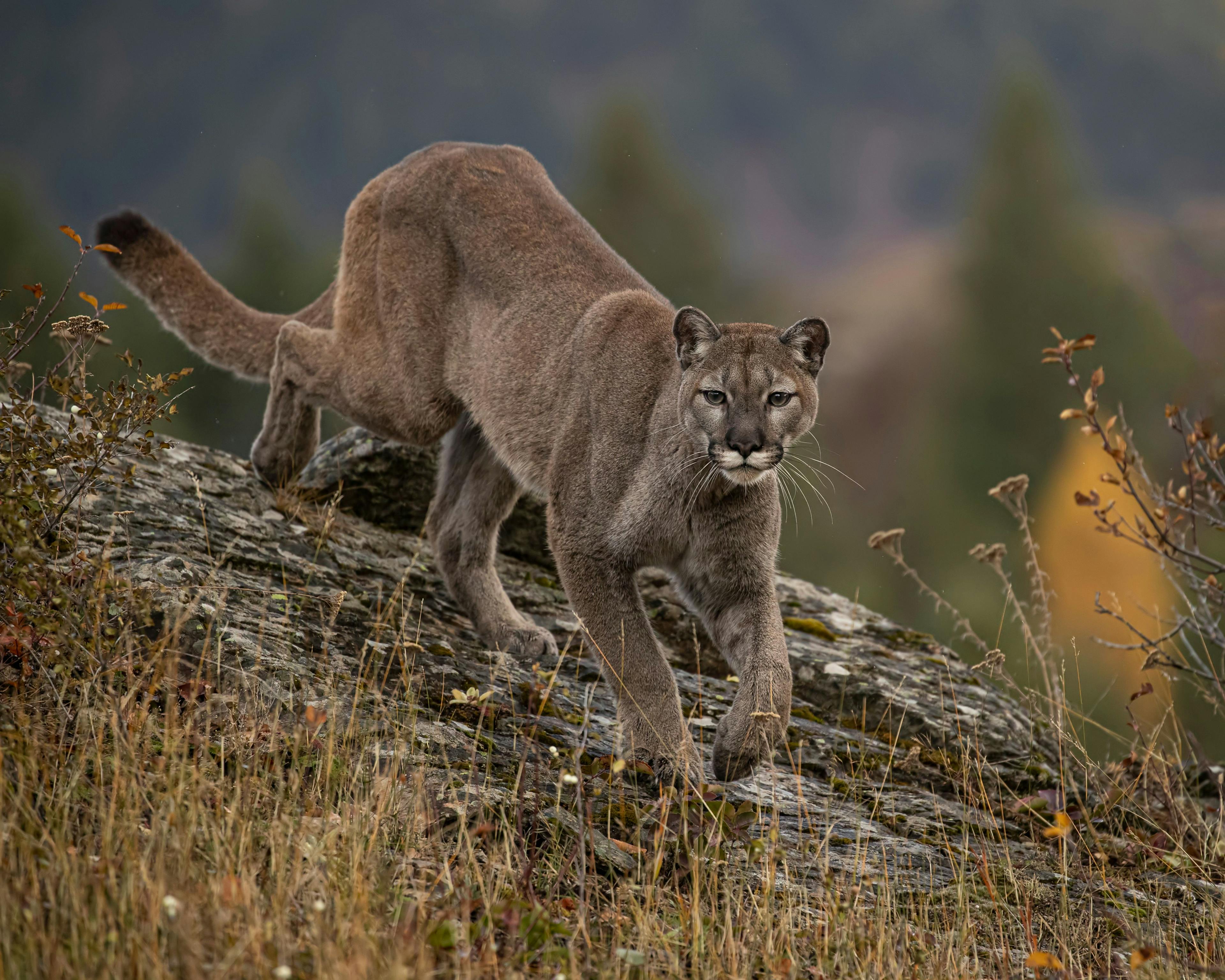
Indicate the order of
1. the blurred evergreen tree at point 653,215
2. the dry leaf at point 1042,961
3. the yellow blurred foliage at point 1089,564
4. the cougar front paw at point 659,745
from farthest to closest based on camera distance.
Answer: the blurred evergreen tree at point 653,215, the yellow blurred foliage at point 1089,564, the cougar front paw at point 659,745, the dry leaf at point 1042,961

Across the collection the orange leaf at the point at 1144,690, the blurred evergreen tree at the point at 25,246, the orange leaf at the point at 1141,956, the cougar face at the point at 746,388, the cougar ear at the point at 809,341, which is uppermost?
the cougar ear at the point at 809,341

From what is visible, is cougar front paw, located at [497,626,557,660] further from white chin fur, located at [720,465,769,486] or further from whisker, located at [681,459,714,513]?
white chin fur, located at [720,465,769,486]

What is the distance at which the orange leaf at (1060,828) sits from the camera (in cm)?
368

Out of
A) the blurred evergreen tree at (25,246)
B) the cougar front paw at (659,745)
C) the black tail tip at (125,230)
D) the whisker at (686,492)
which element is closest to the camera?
the cougar front paw at (659,745)

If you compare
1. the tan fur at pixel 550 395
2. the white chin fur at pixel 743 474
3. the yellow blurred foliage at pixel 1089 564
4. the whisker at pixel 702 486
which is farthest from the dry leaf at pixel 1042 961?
the yellow blurred foliage at pixel 1089 564

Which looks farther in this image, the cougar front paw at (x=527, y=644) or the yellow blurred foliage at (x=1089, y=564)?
the yellow blurred foliage at (x=1089, y=564)

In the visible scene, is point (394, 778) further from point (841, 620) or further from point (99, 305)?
point (841, 620)

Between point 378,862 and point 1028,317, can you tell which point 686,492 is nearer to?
point 378,862

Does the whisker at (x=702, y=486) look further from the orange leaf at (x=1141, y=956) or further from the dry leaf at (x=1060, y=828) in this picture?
the orange leaf at (x=1141, y=956)

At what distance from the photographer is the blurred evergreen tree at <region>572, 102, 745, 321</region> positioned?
2902 cm

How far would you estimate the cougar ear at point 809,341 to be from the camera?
483 cm

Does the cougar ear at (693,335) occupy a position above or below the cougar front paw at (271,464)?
above

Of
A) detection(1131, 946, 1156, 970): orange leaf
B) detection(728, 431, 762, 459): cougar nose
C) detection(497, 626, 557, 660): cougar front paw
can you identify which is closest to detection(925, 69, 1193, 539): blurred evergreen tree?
detection(497, 626, 557, 660): cougar front paw

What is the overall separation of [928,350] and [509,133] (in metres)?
151
